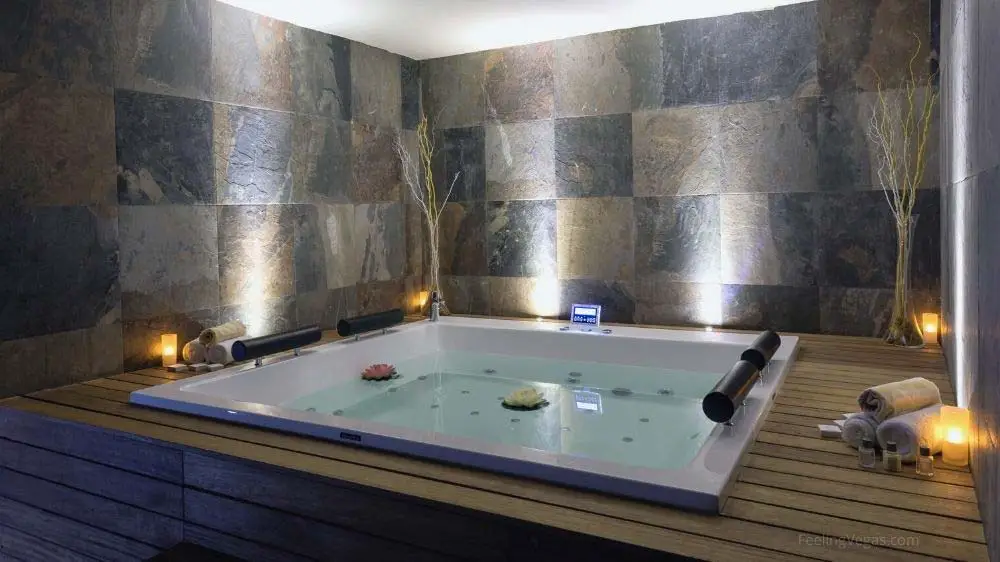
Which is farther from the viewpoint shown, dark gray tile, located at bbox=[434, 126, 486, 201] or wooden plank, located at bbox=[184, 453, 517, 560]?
dark gray tile, located at bbox=[434, 126, 486, 201]

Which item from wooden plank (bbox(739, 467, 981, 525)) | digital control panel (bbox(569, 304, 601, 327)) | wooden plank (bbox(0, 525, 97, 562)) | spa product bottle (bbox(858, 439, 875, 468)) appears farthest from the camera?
digital control panel (bbox(569, 304, 601, 327))

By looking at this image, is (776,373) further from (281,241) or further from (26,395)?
(26,395)

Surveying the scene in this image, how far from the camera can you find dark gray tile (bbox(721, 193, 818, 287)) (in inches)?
141

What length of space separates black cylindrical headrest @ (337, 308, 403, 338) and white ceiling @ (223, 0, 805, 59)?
1500 mm

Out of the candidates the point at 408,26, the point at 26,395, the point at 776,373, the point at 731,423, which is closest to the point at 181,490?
the point at 26,395

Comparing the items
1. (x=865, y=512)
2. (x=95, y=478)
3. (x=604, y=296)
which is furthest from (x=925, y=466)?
(x=604, y=296)

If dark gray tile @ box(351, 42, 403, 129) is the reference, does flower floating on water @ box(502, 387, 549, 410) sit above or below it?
below

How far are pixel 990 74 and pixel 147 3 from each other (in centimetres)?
298

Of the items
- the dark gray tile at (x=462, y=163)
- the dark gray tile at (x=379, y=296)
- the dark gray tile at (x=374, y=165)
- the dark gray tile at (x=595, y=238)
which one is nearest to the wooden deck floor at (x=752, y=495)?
the dark gray tile at (x=595, y=238)

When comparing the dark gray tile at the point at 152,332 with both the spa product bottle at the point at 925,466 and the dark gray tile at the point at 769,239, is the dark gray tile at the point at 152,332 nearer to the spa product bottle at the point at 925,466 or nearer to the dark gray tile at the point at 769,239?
the dark gray tile at the point at 769,239

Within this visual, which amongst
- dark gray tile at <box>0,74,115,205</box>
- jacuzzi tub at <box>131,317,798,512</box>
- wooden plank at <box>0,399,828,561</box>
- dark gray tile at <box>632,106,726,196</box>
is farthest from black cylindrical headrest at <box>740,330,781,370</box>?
dark gray tile at <box>0,74,115,205</box>

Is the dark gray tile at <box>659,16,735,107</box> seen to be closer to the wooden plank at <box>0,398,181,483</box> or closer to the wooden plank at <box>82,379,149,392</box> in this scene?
the wooden plank at <box>82,379,149,392</box>

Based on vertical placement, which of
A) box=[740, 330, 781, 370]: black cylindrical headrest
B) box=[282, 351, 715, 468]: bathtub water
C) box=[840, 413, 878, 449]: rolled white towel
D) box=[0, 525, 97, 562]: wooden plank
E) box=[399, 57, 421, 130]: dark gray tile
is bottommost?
box=[0, 525, 97, 562]: wooden plank

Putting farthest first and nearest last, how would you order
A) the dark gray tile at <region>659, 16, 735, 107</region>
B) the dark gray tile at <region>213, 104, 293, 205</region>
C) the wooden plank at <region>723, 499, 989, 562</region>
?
the dark gray tile at <region>659, 16, 735, 107</region> < the dark gray tile at <region>213, 104, 293, 205</region> < the wooden plank at <region>723, 499, 989, 562</region>
